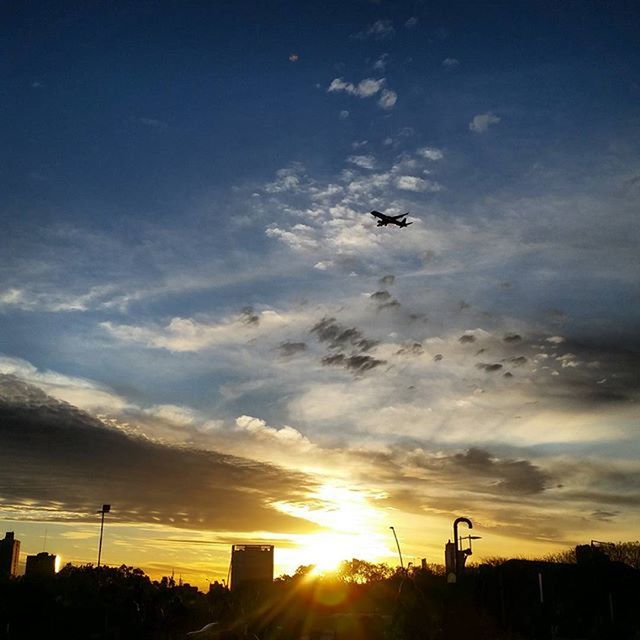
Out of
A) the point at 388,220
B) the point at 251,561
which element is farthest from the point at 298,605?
the point at 251,561

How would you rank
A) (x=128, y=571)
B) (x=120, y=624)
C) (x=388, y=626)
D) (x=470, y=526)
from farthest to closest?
(x=128, y=571)
(x=120, y=624)
(x=470, y=526)
(x=388, y=626)

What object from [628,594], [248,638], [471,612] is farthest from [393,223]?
[628,594]

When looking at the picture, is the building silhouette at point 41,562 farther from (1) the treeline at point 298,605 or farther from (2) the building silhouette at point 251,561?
(1) the treeline at point 298,605

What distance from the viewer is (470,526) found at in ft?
155

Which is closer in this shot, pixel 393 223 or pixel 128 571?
pixel 393 223

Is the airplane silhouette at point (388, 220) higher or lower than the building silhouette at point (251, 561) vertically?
higher

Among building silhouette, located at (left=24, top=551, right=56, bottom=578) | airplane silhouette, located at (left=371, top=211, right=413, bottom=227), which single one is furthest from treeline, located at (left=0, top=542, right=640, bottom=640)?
building silhouette, located at (left=24, top=551, right=56, bottom=578)

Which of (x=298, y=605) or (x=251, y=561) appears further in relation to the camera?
(x=251, y=561)

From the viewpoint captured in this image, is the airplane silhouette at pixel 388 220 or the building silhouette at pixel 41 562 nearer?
the airplane silhouette at pixel 388 220

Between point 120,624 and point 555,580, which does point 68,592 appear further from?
point 555,580

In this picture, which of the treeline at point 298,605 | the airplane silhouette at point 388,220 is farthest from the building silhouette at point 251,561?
the airplane silhouette at point 388,220

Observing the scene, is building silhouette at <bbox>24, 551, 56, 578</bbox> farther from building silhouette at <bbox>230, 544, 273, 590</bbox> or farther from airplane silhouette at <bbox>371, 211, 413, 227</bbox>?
airplane silhouette at <bbox>371, 211, 413, 227</bbox>

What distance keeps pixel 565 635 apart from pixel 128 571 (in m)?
67.6

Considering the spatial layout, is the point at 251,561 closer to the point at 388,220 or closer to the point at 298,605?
the point at 298,605
